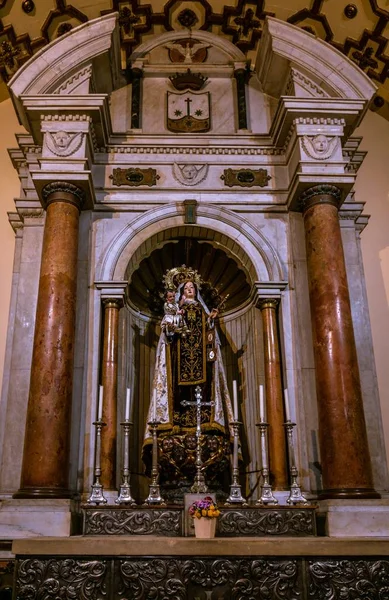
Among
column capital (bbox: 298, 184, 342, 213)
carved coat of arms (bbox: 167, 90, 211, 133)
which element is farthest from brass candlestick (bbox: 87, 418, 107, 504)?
carved coat of arms (bbox: 167, 90, 211, 133)

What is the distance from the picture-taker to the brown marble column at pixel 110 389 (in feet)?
20.5

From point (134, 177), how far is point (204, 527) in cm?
412

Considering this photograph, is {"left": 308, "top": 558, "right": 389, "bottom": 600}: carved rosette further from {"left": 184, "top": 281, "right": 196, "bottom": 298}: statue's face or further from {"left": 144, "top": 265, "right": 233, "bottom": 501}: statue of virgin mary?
{"left": 184, "top": 281, "right": 196, "bottom": 298}: statue's face

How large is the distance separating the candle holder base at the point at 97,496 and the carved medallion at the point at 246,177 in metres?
3.71

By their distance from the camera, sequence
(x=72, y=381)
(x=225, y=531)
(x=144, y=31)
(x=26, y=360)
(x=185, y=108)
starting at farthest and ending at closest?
(x=144, y=31) < (x=185, y=108) < (x=26, y=360) < (x=72, y=381) < (x=225, y=531)

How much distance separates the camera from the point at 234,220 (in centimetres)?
725

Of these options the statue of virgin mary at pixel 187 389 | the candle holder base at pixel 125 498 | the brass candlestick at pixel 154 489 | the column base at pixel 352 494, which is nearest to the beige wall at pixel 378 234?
the column base at pixel 352 494

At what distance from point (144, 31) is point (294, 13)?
1.96 metres

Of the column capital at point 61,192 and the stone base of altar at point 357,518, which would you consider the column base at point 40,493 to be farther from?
the column capital at point 61,192

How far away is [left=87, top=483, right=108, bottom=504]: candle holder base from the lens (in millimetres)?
5555

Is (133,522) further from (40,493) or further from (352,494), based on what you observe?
(352,494)

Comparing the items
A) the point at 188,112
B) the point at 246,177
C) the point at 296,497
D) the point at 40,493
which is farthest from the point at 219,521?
the point at 188,112

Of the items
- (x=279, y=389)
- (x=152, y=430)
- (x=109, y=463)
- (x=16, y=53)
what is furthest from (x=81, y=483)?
(x=16, y=53)

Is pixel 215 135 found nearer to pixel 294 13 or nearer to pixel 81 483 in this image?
pixel 294 13
